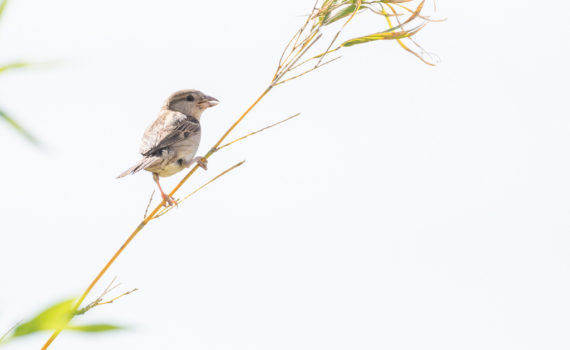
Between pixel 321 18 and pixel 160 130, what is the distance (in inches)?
136

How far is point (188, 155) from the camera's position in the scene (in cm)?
563

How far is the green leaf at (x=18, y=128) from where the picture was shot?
1.28 m

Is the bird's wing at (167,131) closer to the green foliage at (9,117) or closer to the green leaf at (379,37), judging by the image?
the green leaf at (379,37)

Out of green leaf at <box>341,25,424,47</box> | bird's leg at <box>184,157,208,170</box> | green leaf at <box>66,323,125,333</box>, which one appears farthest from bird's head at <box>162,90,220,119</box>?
green leaf at <box>66,323,125,333</box>

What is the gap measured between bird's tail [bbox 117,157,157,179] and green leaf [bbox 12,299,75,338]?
11.3ft

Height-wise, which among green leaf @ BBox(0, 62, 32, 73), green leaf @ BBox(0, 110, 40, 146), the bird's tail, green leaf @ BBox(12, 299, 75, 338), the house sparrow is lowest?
green leaf @ BBox(12, 299, 75, 338)

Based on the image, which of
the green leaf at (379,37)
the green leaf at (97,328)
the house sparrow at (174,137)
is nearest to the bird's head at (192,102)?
the house sparrow at (174,137)

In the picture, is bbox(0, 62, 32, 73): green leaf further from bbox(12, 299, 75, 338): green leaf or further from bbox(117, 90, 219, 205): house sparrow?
bbox(117, 90, 219, 205): house sparrow

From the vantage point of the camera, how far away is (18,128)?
136cm

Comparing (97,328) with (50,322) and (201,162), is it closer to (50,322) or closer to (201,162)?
(50,322)

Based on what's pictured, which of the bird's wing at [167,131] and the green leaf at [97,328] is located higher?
the bird's wing at [167,131]

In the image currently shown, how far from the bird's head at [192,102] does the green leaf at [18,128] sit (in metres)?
5.18

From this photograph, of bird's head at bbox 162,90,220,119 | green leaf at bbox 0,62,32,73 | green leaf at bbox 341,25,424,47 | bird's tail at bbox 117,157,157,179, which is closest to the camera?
green leaf at bbox 0,62,32,73

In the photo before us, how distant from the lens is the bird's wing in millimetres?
5539
